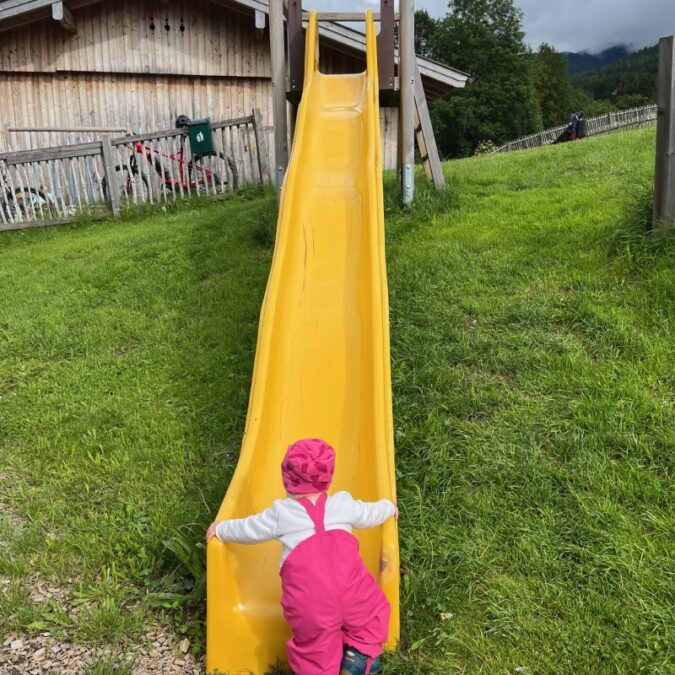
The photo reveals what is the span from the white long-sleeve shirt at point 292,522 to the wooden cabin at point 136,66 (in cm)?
1086

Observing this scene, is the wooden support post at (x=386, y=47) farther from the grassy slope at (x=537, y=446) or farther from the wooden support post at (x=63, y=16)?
the wooden support post at (x=63, y=16)

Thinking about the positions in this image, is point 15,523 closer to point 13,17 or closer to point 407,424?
point 407,424

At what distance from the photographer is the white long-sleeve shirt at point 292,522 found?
97.3 inches

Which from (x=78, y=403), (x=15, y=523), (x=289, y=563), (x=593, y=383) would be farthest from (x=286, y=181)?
(x=289, y=563)

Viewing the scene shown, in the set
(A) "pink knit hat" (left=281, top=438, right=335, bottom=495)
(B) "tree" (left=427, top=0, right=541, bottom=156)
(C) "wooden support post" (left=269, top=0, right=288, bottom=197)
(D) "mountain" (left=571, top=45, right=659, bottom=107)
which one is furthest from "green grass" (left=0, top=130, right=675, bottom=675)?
(D) "mountain" (left=571, top=45, right=659, bottom=107)

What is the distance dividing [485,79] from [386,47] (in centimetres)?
5624

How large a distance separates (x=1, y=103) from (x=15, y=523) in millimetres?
11948

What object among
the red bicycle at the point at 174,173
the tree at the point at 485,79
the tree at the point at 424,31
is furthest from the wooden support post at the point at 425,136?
the tree at the point at 424,31

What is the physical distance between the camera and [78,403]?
4703 mm

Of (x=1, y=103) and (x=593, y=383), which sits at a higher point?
(x=1, y=103)

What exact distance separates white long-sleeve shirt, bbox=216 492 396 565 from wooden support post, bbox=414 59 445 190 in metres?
5.80

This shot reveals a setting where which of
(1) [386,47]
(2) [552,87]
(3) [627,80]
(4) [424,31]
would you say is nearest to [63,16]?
(1) [386,47]

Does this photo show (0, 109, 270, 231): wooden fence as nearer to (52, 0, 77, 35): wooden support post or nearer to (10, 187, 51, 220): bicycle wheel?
(10, 187, 51, 220): bicycle wheel

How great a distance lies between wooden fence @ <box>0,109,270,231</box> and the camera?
35.2ft
